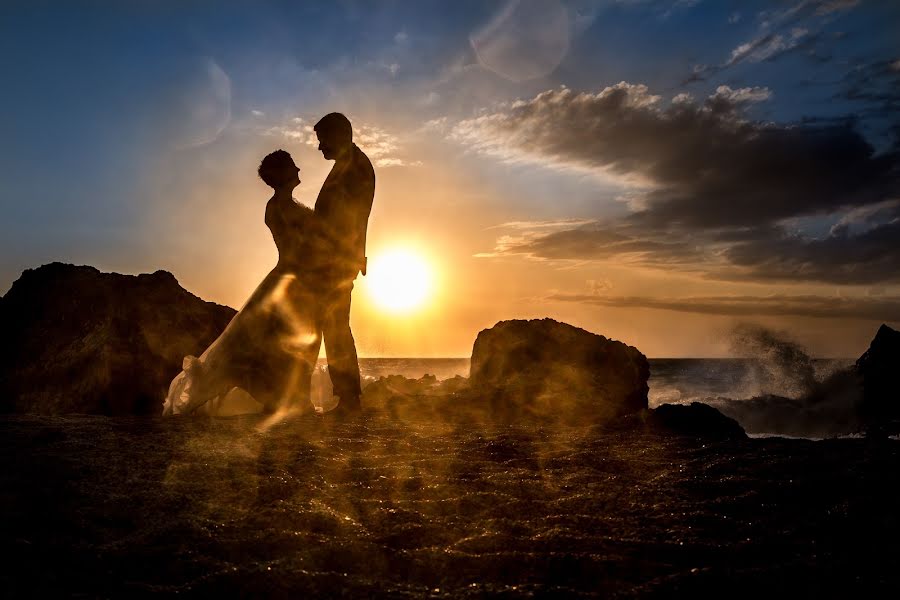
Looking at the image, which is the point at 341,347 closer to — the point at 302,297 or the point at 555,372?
the point at 302,297

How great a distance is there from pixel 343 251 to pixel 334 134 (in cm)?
119

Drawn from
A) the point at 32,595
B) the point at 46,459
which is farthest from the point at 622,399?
the point at 32,595

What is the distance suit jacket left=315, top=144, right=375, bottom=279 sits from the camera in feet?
18.0

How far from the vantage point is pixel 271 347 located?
514cm

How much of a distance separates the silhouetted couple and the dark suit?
0.01m

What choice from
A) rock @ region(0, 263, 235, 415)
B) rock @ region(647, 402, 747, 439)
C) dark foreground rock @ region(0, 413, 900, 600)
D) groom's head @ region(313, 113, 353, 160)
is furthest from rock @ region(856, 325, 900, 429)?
rock @ region(0, 263, 235, 415)

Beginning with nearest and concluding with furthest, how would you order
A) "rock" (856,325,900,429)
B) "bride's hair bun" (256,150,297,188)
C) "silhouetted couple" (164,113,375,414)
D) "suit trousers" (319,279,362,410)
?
"silhouetted couple" (164,113,375,414), "bride's hair bun" (256,150,297,188), "suit trousers" (319,279,362,410), "rock" (856,325,900,429)

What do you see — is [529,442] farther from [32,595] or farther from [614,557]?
[32,595]

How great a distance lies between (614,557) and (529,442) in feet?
6.88

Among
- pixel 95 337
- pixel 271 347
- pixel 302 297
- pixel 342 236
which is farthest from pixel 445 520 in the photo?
pixel 95 337

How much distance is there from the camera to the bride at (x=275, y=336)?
16.1ft

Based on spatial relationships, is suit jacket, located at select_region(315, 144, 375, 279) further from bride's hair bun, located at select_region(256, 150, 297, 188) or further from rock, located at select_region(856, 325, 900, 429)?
rock, located at select_region(856, 325, 900, 429)

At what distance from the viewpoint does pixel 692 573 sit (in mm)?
1604

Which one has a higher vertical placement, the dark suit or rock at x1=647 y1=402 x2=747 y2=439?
the dark suit
